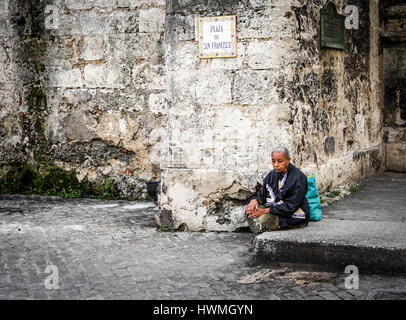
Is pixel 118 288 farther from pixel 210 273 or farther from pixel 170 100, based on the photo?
pixel 170 100

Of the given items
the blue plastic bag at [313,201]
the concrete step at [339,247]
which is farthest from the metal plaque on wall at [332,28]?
the concrete step at [339,247]

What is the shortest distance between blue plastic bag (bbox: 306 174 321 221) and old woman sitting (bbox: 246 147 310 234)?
286 mm

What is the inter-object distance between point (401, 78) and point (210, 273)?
20.9 feet

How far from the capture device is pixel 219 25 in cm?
578

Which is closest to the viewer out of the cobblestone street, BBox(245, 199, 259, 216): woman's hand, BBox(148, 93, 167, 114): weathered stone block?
the cobblestone street

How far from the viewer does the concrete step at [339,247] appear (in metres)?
4.21

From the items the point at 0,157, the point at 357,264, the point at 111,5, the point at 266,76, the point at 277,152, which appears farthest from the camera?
the point at 0,157

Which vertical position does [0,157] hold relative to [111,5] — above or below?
below

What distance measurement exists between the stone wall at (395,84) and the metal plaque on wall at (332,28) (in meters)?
2.44

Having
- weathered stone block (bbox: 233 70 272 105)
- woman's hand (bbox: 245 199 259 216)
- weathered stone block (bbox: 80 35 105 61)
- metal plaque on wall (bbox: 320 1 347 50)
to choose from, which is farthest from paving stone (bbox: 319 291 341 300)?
weathered stone block (bbox: 80 35 105 61)

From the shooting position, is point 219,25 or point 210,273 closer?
point 210,273

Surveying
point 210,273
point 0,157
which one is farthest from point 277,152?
point 0,157

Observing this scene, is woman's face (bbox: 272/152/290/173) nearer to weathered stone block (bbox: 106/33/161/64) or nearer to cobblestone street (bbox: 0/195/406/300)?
cobblestone street (bbox: 0/195/406/300)

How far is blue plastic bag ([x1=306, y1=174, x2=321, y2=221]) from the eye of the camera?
5.21 metres
